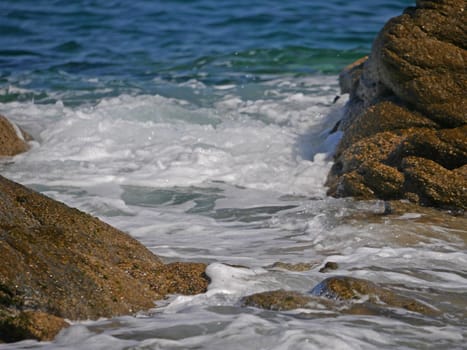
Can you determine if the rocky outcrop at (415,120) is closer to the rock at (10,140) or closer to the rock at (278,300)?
the rock at (278,300)

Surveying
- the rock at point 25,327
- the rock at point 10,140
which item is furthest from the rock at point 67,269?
the rock at point 10,140

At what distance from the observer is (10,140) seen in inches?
349

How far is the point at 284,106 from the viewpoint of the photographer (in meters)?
11.1

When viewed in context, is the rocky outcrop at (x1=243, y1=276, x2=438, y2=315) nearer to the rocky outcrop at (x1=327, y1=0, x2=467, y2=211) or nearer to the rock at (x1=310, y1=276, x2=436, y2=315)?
the rock at (x1=310, y1=276, x2=436, y2=315)

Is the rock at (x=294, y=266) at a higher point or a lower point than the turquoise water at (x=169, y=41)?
lower

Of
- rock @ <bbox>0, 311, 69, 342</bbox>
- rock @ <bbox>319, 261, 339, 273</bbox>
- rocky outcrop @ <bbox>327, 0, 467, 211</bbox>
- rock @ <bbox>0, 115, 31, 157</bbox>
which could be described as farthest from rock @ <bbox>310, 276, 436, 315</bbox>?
rock @ <bbox>0, 115, 31, 157</bbox>

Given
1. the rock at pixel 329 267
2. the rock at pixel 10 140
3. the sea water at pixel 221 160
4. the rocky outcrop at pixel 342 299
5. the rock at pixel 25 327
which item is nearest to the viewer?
→ the rock at pixel 25 327

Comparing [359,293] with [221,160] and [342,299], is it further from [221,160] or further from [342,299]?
[221,160]

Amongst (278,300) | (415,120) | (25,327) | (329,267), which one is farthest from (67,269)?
(415,120)

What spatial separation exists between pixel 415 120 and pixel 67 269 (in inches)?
146

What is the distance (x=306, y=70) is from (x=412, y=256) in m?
8.78

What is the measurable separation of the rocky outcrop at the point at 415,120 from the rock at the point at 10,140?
133 inches

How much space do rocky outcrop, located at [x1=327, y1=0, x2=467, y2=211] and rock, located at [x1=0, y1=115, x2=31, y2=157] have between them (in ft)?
11.1

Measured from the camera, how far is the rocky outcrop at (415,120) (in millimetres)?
6254
